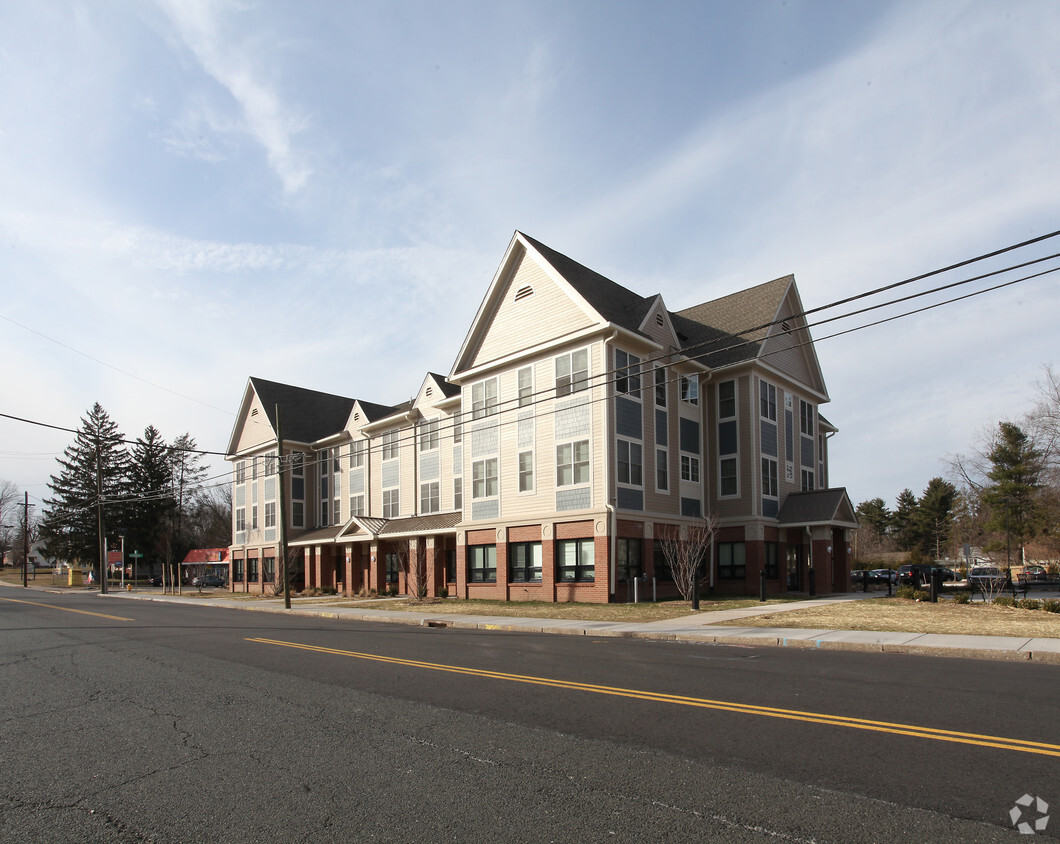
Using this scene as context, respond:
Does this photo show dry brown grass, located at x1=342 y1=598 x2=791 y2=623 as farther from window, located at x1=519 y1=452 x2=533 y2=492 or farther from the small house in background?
the small house in background

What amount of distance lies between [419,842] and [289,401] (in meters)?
50.9

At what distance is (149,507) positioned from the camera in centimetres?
7925

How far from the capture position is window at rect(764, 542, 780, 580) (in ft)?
111

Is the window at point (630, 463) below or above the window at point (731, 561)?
above

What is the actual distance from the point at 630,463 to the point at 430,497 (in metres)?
14.8

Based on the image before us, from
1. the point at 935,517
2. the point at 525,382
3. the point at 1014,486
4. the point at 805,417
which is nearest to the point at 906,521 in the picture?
the point at 935,517

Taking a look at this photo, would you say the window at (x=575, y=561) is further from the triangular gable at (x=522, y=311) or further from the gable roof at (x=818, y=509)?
the gable roof at (x=818, y=509)

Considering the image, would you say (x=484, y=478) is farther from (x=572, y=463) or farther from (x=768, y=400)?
(x=768, y=400)

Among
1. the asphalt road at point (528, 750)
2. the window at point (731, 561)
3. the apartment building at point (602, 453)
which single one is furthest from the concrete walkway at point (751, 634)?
the window at point (731, 561)

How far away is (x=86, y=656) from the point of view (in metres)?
14.0

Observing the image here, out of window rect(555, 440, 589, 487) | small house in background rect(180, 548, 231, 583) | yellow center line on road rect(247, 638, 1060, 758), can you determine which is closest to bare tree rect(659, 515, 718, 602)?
window rect(555, 440, 589, 487)

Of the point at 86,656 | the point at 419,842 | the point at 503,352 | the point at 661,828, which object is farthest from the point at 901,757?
the point at 503,352

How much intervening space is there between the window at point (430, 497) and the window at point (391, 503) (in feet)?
7.82

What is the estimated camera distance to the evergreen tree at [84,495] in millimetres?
79375
